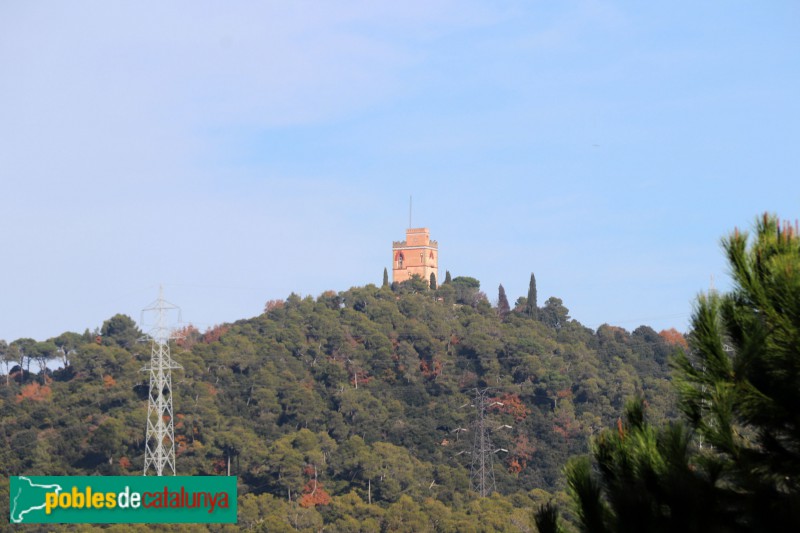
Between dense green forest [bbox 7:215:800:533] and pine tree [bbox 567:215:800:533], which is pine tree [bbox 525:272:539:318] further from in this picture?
pine tree [bbox 567:215:800:533]

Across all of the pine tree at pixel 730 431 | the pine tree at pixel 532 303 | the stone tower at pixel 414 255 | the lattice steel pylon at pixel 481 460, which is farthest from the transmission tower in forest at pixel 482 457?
the pine tree at pixel 730 431

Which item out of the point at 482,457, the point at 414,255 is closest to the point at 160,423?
the point at 482,457

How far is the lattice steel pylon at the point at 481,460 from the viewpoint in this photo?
74938mm

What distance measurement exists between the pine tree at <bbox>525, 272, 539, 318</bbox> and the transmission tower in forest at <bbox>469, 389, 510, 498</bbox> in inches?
654

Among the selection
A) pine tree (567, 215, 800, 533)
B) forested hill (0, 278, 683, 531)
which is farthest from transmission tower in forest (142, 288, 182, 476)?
pine tree (567, 215, 800, 533)

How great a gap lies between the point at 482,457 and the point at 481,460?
306cm

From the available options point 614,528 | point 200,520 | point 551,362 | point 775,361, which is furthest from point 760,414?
point 551,362

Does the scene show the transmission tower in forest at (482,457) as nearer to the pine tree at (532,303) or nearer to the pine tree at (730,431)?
the pine tree at (532,303)

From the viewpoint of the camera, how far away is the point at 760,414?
9.84 m

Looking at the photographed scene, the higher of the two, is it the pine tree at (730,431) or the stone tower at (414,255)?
the stone tower at (414,255)

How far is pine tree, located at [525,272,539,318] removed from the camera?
10275cm

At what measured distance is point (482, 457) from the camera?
72.7 m

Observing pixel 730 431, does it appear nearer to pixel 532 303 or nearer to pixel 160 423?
pixel 160 423

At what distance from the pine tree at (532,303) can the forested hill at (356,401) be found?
0.61 ft
